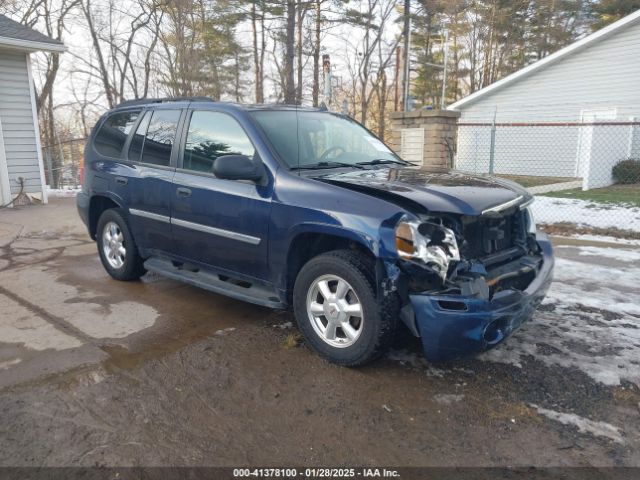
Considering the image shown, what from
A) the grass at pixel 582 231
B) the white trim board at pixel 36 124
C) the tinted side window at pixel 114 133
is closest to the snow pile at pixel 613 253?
the grass at pixel 582 231

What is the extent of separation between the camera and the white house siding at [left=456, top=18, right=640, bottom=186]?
1591 cm

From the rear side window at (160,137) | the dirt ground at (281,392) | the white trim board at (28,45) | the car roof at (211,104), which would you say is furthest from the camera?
the white trim board at (28,45)

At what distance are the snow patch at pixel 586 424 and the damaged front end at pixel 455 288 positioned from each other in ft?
1.63

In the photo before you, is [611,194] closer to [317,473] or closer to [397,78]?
[317,473]

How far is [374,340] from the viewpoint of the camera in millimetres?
3248

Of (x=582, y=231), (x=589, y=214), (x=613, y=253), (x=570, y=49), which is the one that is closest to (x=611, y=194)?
(x=589, y=214)

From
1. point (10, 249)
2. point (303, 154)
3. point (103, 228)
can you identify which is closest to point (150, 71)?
point (10, 249)

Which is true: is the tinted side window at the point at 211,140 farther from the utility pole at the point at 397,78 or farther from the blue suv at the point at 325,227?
the utility pole at the point at 397,78

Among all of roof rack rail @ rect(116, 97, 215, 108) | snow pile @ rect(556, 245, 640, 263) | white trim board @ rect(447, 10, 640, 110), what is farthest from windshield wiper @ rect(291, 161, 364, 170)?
white trim board @ rect(447, 10, 640, 110)

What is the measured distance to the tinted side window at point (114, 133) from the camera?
17.3 ft

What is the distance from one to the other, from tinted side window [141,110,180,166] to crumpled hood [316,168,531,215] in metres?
1.72

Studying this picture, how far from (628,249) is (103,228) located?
6.74m

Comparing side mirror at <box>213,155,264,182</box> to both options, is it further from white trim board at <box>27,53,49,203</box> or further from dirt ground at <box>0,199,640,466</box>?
white trim board at <box>27,53,49,203</box>

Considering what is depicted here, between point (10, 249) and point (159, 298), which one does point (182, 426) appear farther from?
point (10, 249)
